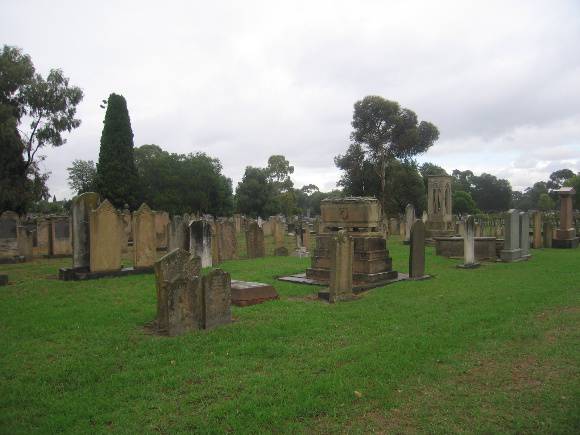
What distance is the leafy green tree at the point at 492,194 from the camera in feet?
308

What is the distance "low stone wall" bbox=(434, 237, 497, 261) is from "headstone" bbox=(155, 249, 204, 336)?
12.9 meters

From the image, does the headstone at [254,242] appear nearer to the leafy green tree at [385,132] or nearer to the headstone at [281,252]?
the headstone at [281,252]

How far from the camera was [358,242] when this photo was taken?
39.5 ft

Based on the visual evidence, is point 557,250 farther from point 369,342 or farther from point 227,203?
point 227,203

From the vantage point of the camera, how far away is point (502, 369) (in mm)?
5340

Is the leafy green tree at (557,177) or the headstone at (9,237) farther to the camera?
the leafy green tree at (557,177)

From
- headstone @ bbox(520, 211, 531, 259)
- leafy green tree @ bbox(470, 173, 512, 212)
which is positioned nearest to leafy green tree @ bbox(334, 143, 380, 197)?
headstone @ bbox(520, 211, 531, 259)

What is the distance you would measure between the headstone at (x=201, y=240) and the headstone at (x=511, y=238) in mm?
10000

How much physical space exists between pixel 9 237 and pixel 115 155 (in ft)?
78.8

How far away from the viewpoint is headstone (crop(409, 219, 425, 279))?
11.9 meters

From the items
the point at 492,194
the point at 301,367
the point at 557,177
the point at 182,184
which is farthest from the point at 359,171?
the point at 557,177

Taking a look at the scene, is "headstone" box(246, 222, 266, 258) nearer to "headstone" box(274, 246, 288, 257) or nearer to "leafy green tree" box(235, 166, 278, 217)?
"headstone" box(274, 246, 288, 257)

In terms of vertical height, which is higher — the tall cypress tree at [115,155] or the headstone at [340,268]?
the tall cypress tree at [115,155]

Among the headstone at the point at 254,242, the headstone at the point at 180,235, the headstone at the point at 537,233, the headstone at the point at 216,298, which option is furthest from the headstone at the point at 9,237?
the headstone at the point at 537,233
